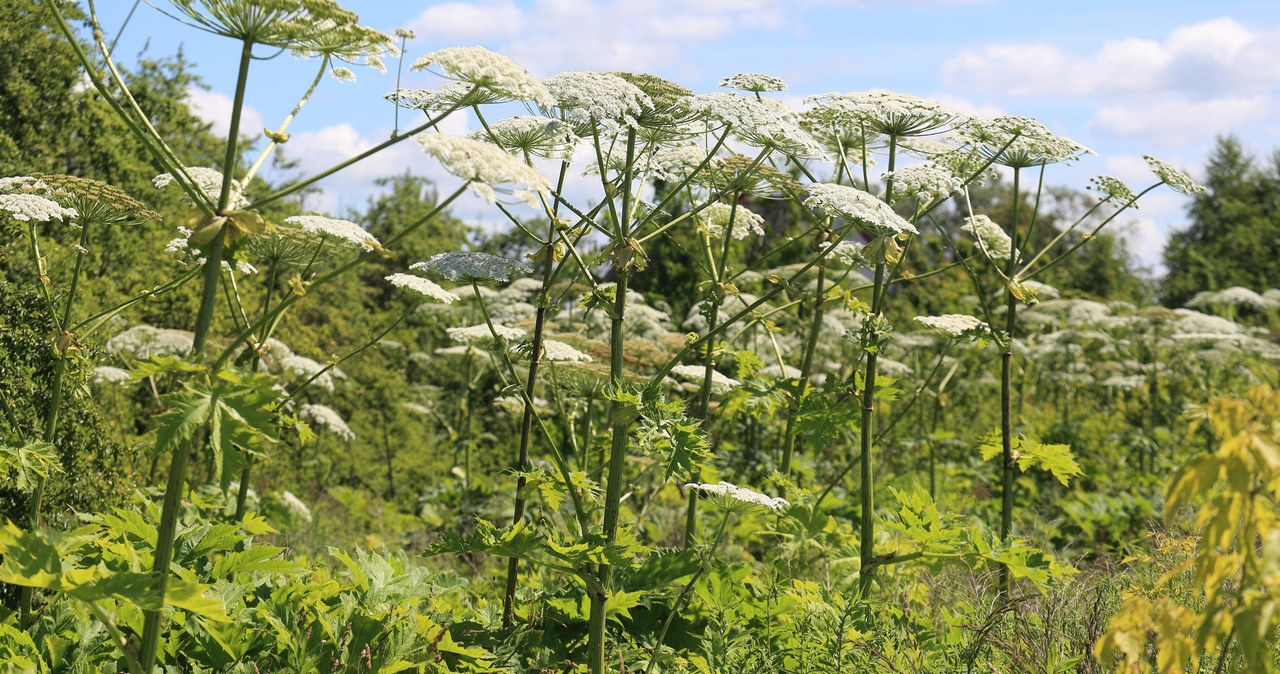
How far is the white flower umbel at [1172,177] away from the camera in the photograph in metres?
4.52

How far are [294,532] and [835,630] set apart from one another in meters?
5.49

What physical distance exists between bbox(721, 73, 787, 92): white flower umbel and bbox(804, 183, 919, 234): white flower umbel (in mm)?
852

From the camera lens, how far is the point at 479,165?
2.26 m

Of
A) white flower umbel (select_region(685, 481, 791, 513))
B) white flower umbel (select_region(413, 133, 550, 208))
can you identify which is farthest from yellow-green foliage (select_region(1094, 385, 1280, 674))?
white flower umbel (select_region(413, 133, 550, 208))

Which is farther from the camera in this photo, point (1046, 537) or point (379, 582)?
point (1046, 537)

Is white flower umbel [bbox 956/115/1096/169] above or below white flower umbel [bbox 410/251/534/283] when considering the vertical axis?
above

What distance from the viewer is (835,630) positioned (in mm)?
3143

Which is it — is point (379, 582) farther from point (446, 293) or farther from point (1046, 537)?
point (1046, 537)

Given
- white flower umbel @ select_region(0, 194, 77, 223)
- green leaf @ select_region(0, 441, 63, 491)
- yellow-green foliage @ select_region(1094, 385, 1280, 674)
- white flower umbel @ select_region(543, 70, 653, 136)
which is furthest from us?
white flower umbel @ select_region(0, 194, 77, 223)

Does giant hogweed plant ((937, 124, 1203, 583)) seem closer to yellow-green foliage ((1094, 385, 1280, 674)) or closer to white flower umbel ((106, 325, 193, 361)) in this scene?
yellow-green foliage ((1094, 385, 1280, 674))

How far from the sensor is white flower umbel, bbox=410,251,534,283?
325cm

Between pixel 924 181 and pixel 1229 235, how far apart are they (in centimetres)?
3413

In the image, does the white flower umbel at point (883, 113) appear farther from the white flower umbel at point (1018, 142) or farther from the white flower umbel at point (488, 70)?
the white flower umbel at point (488, 70)

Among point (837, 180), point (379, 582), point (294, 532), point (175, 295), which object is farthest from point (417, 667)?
point (175, 295)
